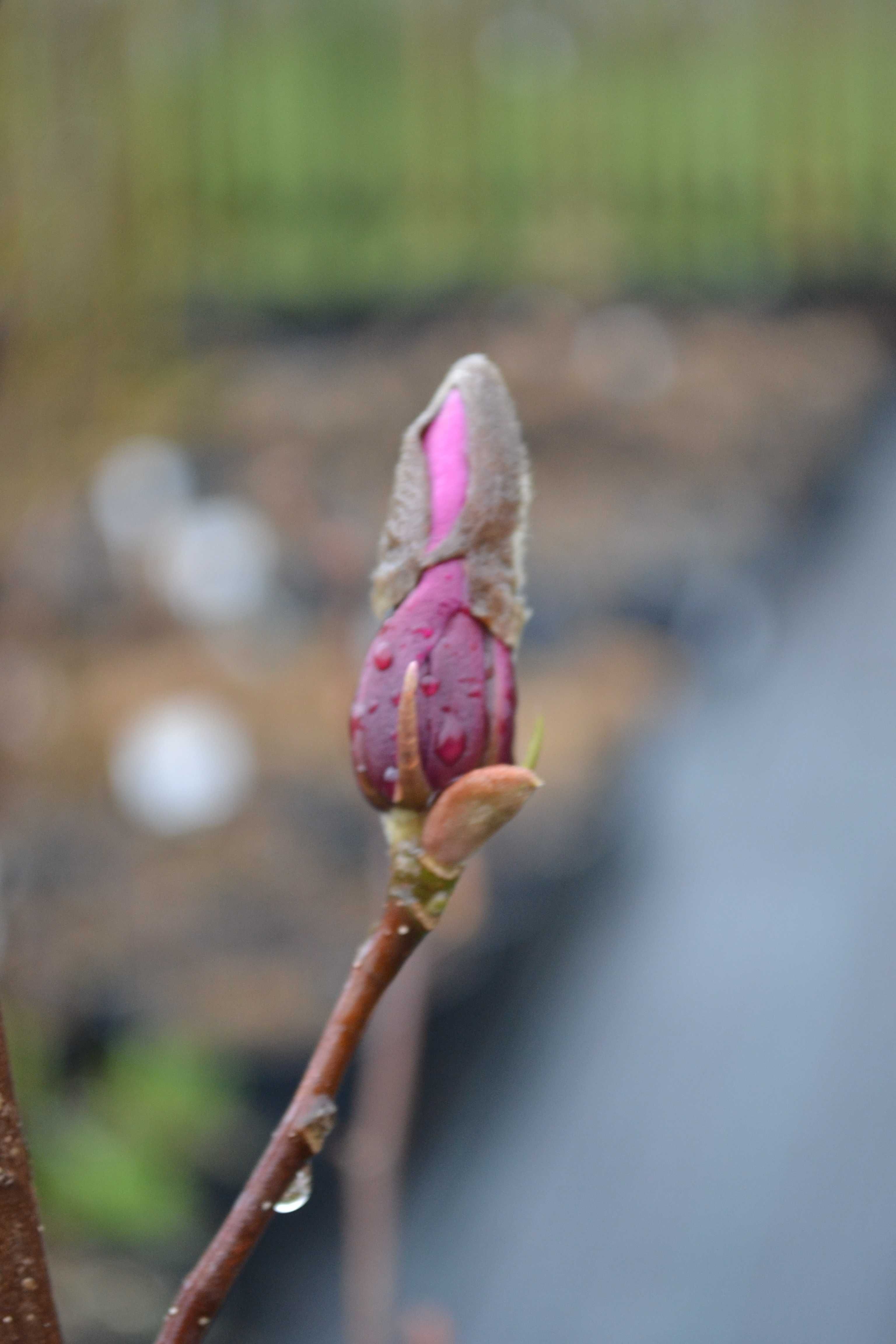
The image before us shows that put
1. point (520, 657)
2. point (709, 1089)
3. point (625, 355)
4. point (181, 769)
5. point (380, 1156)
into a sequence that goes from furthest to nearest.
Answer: point (625, 355)
point (520, 657)
point (181, 769)
point (709, 1089)
point (380, 1156)

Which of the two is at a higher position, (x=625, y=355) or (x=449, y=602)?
(x=449, y=602)

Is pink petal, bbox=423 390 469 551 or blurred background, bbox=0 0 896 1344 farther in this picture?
blurred background, bbox=0 0 896 1344

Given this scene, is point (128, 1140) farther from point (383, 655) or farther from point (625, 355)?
point (625, 355)

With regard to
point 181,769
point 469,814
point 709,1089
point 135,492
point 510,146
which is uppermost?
point 510,146

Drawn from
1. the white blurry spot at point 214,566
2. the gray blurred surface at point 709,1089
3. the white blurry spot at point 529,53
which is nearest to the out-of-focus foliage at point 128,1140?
the gray blurred surface at point 709,1089

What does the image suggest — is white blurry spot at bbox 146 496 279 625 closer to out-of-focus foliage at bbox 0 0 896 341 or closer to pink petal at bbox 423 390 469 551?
out-of-focus foliage at bbox 0 0 896 341

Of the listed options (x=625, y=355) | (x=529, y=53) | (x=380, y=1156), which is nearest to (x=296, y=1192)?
(x=380, y=1156)

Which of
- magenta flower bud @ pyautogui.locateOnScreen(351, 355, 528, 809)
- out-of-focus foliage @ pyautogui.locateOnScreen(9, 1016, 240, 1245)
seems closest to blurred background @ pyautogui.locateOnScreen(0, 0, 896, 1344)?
out-of-focus foliage @ pyautogui.locateOnScreen(9, 1016, 240, 1245)
